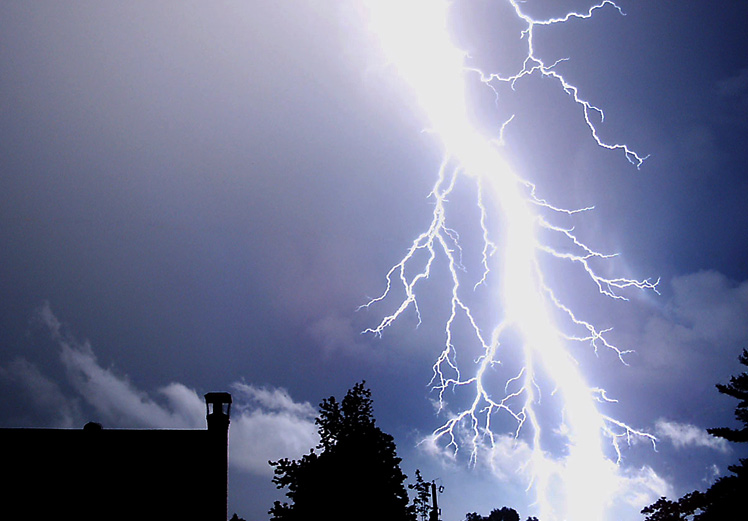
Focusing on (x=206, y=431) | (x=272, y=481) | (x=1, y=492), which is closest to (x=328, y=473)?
(x=272, y=481)

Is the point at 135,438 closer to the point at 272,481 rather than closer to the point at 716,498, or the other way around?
the point at 272,481

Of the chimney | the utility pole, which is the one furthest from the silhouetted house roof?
the utility pole

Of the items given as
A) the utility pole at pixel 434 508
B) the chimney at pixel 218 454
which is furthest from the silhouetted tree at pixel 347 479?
the utility pole at pixel 434 508

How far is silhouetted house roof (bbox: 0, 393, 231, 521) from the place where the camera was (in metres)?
10.9

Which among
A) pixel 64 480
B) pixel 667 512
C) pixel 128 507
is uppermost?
pixel 64 480

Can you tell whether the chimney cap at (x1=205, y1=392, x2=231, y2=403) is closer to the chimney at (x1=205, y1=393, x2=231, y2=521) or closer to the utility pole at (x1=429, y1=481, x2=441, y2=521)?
the chimney at (x1=205, y1=393, x2=231, y2=521)

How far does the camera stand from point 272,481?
12.5 m

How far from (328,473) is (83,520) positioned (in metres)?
6.04

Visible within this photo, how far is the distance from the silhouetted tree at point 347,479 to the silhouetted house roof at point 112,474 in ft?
6.68

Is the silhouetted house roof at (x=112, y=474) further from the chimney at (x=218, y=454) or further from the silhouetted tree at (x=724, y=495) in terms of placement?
the silhouetted tree at (x=724, y=495)

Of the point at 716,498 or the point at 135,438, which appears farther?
the point at 716,498

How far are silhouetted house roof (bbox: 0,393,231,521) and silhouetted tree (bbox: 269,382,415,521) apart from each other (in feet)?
6.68

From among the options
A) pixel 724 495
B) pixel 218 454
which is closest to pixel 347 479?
pixel 218 454

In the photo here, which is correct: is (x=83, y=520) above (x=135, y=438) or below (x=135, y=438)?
below
